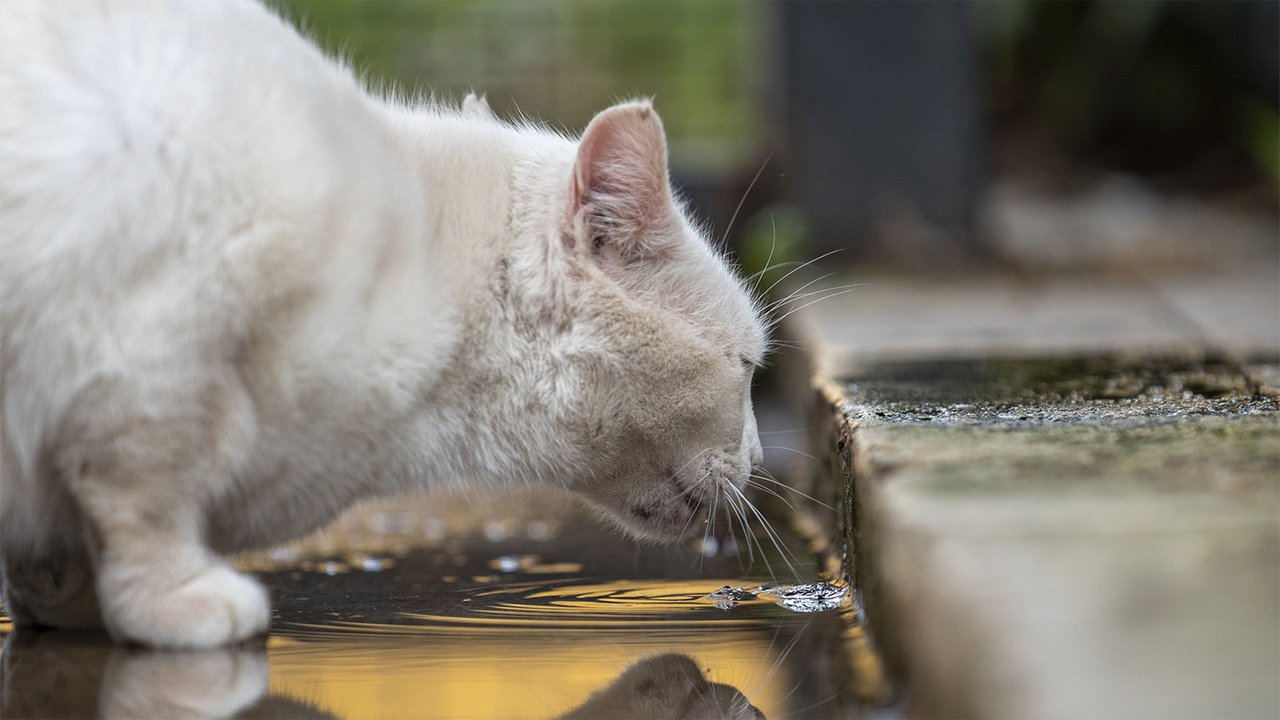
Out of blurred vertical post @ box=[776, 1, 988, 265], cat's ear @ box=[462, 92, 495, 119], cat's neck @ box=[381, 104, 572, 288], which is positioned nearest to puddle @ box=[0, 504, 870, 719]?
cat's neck @ box=[381, 104, 572, 288]

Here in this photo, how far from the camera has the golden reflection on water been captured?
67.2 inches

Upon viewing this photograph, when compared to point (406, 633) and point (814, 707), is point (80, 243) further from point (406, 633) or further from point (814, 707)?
point (814, 707)

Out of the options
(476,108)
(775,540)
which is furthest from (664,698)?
(476,108)

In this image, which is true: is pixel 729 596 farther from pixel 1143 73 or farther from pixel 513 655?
pixel 1143 73

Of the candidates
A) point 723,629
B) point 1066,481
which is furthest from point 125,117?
point 1066,481

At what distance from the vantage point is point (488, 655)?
190cm

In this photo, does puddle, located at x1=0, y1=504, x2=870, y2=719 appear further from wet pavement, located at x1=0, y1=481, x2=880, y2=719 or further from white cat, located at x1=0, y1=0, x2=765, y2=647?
white cat, located at x1=0, y1=0, x2=765, y2=647

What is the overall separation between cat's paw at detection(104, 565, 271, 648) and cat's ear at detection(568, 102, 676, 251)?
0.75 meters

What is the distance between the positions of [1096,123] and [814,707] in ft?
21.7

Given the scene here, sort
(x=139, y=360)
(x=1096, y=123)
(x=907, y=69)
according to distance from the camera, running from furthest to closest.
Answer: (x=1096, y=123) < (x=907, y=69) < (x=139, y=360)

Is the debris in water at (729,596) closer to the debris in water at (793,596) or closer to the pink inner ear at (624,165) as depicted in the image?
the debris in water at (793,596)

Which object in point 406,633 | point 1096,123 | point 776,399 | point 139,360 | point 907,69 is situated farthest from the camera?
point 1096,123

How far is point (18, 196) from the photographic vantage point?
1.85m

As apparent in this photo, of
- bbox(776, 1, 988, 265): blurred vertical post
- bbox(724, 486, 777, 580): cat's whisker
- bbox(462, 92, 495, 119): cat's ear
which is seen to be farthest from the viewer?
bbox(776, 1, 988, 265): blurred vertical post
